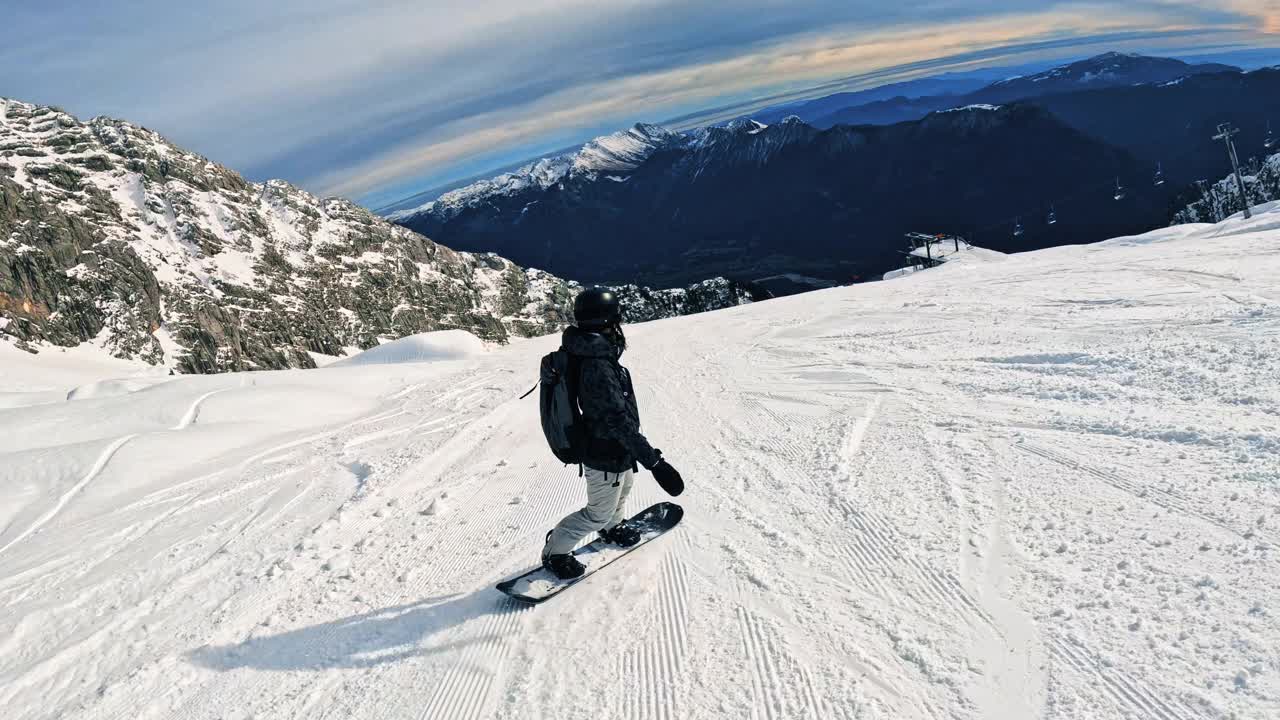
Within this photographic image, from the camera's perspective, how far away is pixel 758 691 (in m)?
3.81

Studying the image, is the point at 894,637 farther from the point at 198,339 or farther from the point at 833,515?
the point at 198,339

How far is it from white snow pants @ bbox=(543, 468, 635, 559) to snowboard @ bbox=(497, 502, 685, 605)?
0.79 ft

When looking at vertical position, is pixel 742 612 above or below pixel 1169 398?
above

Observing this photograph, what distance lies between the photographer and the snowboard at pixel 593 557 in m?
5.10

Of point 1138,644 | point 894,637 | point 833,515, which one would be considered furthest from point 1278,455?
point 894,637

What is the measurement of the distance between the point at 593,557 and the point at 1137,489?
15.9 ft

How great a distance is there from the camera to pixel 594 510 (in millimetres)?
5117

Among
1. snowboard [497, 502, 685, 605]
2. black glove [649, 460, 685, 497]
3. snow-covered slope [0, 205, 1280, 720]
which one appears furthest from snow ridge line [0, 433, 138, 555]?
black glove [649, 460, 685, 497]

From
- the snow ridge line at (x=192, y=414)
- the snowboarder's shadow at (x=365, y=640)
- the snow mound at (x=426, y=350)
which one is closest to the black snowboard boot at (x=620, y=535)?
the snowboarder's shadow at (x=365, y=640)

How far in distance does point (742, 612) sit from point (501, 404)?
9.67 meters

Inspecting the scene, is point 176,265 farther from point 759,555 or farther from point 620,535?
point 759,555

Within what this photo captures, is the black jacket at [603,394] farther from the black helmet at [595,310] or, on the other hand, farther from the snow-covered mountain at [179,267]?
the snow-covered mountain at [179,267]

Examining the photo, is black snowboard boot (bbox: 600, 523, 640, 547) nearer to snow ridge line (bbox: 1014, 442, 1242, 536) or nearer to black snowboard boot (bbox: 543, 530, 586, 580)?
black snowboard boot (bbox: 543, 530, 586, 580)

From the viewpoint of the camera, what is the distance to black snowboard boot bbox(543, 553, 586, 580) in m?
5.24
